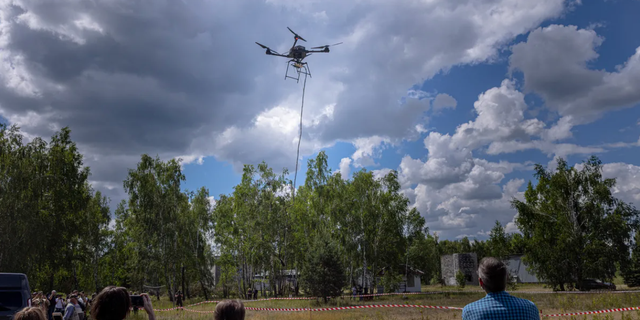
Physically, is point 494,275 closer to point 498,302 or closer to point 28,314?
point 498,302

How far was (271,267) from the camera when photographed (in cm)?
4706

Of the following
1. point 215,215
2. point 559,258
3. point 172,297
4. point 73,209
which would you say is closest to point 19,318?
point 73,209

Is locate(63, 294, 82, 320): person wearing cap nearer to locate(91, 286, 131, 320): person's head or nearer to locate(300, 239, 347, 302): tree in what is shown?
locate(91, 286, 131, 320): person's head

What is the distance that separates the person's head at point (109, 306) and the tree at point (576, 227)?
41.6 metres

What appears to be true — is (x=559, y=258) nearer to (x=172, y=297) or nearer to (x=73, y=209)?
(x=172, y=297)

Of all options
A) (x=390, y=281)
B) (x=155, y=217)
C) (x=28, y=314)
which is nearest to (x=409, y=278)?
(x=390, y=281)

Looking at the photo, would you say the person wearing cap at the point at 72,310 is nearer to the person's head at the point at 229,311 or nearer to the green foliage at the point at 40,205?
the person's head at the point at 229,311

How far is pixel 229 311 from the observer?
11.1 feet

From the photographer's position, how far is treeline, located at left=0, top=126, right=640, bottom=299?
30766 mm

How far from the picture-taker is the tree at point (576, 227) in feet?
121

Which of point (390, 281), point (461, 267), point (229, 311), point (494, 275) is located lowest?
point (461, 267)

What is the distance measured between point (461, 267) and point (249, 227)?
1741 inches

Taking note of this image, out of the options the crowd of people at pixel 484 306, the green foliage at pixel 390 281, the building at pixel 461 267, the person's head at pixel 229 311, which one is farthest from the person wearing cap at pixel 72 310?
the building at pixel 461 267

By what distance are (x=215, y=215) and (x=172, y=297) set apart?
1054 centimetres
